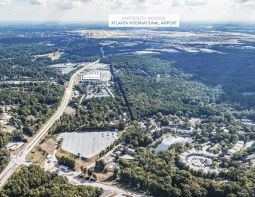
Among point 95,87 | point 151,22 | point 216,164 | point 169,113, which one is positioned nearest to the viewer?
point 216,164

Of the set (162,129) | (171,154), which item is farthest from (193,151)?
(162,129)

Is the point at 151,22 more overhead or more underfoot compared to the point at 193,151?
more overhead

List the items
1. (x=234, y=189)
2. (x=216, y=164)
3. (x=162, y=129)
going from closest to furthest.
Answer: (x=234, y=189), (x=216, y=164), (x=162, y=129)

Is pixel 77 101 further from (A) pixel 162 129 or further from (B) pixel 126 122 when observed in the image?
(A) pixel 162 129

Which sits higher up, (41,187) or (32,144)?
(41,187)

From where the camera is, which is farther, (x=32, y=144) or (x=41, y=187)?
(x=32, y=144)

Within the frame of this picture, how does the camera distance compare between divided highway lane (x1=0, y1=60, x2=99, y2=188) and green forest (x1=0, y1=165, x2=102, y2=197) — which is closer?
green forest (x1=0, y1=165, x2=102, y2=197)

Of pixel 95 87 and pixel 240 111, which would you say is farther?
pixel 95 87

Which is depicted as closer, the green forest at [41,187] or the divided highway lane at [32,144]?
the green forest at [41,187]

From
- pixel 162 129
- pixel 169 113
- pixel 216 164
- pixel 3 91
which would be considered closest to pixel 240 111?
pixel 169 113
